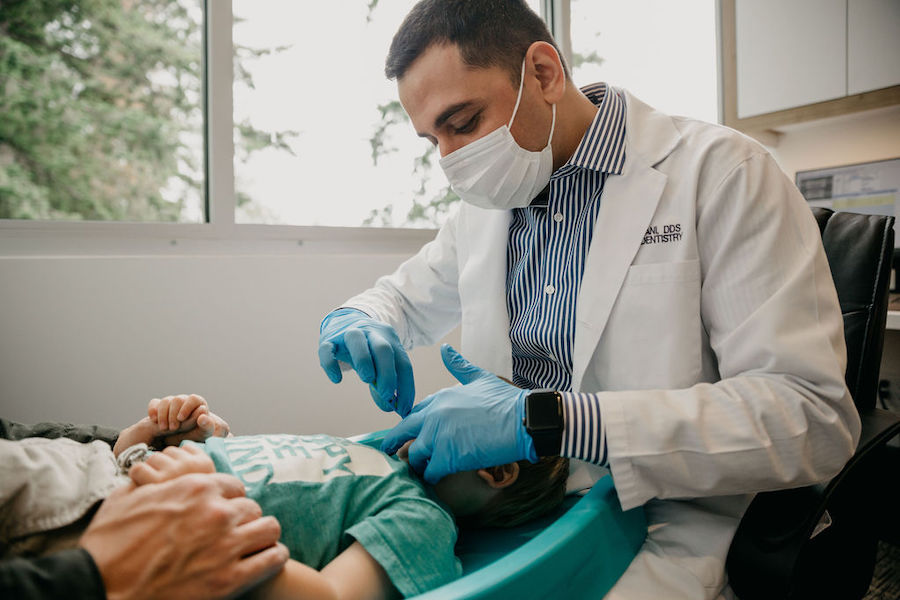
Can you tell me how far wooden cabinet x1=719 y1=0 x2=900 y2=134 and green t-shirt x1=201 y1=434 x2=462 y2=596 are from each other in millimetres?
2804

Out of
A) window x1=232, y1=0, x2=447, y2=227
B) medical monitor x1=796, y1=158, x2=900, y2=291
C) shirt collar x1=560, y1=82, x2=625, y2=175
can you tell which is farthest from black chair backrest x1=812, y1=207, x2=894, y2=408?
medical monitor x1=796, y1=158, x2=900, y2=291

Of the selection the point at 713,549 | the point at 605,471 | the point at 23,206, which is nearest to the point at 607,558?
the point at 713,549

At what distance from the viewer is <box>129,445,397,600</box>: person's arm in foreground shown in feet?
2.31

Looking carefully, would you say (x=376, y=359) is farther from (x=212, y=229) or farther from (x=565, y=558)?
(x=212, y=229)

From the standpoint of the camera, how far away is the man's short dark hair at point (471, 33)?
120 centimetres

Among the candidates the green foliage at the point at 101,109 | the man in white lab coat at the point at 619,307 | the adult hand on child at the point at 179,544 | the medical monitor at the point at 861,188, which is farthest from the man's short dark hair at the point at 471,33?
the medical monitor at the point at 861,188

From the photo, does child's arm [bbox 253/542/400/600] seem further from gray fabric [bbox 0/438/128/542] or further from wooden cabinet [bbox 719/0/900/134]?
wooden cabinet [bbox 719/0/900/134]

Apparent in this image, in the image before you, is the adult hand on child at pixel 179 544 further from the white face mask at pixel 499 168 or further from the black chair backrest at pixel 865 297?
the black chair backrest at pixel 865 297

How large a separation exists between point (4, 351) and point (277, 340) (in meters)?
0.76

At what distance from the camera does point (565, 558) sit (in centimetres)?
80

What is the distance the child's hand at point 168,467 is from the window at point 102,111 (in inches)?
55.9

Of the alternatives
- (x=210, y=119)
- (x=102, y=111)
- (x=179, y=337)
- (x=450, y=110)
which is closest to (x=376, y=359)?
(x=450, y=110)

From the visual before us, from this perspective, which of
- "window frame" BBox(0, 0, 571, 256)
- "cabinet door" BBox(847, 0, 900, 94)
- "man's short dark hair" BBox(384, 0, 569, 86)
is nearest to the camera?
"man's short dark hair" BBox(384, 0, 569, 86)

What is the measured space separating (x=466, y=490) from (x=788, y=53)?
9.32ft
